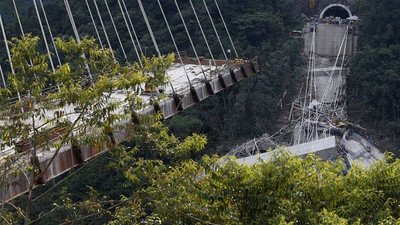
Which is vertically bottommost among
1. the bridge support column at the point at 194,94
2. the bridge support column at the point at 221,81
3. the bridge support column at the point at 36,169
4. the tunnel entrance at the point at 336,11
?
the tunnel entrance at the point at 336,11

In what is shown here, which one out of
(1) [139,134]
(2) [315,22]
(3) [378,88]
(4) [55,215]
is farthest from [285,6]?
(1) [139,134]

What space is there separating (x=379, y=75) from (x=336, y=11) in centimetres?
1020

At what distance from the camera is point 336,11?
124ft

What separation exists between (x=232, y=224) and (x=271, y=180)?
0.68 metres

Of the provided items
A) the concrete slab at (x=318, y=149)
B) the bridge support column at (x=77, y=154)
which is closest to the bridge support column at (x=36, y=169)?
the bridge support column at (x=77, y=154)

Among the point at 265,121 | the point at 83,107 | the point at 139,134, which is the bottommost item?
the point at 265,121

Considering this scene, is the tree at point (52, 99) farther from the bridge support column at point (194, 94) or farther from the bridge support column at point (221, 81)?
the bridge support column at point (221, 81)

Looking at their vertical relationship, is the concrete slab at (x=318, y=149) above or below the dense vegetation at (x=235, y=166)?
below

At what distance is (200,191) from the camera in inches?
286

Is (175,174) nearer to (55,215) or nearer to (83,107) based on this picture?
(83,107)

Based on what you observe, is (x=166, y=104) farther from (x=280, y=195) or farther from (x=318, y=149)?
(x=318, y=149)

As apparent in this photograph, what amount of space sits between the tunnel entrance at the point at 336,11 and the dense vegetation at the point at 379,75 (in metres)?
4.53

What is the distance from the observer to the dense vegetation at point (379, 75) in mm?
28078

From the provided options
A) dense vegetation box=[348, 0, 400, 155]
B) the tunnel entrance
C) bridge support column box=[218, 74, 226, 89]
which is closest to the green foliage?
bridge support column box=[218, 74, 226, 89]
